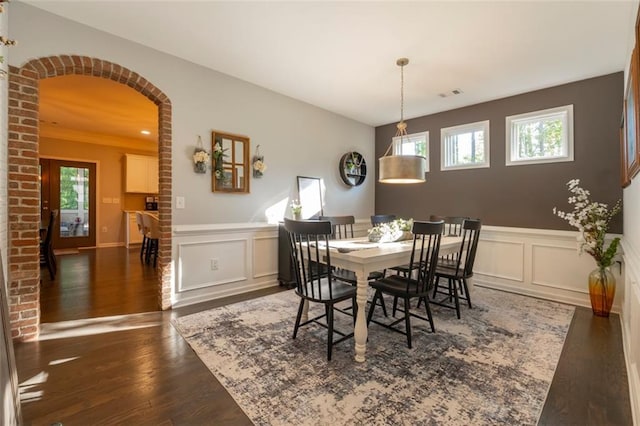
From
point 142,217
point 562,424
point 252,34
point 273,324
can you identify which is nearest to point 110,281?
point 142,217

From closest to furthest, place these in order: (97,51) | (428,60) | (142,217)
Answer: (97,51), (428,60), (142,217)

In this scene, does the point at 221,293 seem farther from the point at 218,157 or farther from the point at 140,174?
the point at 140,174

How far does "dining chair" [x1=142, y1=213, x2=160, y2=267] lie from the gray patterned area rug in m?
2.50

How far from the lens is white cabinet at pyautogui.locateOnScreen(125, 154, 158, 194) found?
7426mm

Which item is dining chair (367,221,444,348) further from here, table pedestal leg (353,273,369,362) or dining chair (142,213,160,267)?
dining chair (142,213,160,267)

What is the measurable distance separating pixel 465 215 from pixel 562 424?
330 cm

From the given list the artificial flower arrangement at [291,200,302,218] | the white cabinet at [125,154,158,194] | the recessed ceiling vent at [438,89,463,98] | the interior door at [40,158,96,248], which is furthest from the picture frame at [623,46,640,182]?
the interior door at [40,158,96,248]

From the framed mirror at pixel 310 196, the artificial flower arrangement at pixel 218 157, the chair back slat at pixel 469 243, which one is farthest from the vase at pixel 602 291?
the artificial flower arrangement at pixel 218 157

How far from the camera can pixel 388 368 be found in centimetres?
206

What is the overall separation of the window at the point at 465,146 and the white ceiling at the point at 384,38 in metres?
0.67

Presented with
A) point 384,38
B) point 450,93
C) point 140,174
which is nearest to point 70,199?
point 140,174

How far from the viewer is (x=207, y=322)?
2.83 metres

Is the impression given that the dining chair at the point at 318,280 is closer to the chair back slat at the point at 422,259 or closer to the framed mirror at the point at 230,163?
the chair back slat at the point at 422,259

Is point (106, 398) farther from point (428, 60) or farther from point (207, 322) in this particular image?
point (428, 60)
